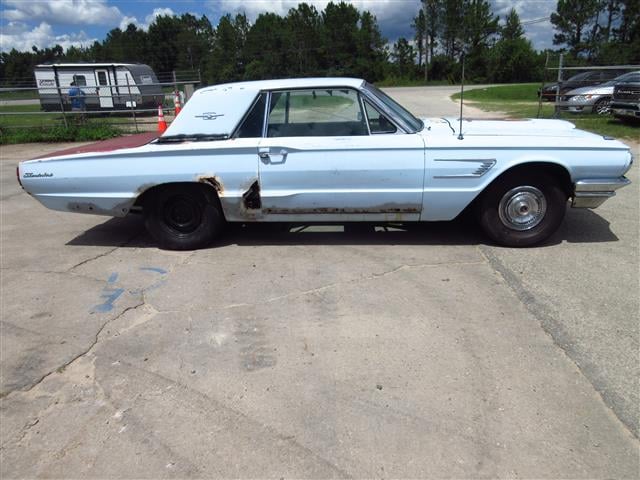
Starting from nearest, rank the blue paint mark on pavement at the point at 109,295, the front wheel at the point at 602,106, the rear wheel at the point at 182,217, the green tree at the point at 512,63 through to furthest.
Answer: the blue paint mark on pavement at the point at 109,295, the rear wheel at the point at 182,217, the front wheel at the point at 602,106, the green tree at the point at 512,63

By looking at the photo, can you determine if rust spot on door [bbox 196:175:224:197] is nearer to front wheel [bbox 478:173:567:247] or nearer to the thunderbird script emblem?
the thunderbird script emblem

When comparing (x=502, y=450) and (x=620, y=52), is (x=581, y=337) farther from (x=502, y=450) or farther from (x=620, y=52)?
(x=620, y=52)

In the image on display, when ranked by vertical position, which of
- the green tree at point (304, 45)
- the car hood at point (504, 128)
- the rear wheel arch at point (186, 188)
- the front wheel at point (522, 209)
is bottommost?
the front wheel at point (522, 209)

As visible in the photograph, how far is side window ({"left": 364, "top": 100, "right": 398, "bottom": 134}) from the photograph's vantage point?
463cm

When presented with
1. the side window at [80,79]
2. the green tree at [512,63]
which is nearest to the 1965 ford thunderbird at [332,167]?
the side window at [80,79]

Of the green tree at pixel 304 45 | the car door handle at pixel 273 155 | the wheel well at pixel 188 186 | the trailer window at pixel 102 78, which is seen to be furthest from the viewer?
the green tree at pixel 304 45

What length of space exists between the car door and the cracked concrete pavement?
0.46m

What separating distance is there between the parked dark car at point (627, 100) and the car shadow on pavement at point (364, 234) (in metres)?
8.46

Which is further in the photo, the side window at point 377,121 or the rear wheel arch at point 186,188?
A: the rear wheel arch at point 186,188

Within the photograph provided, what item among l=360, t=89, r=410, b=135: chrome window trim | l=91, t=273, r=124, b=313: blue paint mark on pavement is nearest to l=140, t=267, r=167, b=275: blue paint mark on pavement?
l=91, t=273, r=124, b=313: blue paint mark on pavement

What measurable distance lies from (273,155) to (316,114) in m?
0.70

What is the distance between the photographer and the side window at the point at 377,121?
463 cm

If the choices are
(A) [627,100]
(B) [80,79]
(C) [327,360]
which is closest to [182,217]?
(C) [327,360]

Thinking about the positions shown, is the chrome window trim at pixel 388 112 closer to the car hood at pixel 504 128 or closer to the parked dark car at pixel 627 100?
the car hood at pixel 504 128
